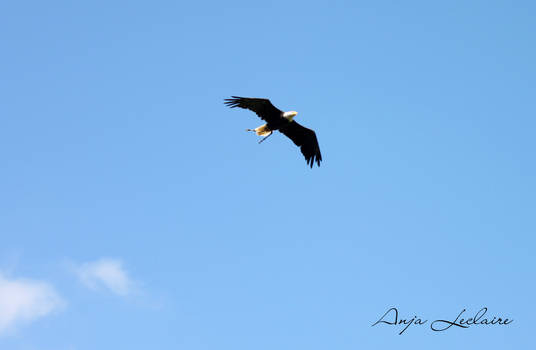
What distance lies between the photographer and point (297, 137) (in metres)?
17.1

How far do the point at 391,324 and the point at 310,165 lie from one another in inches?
237

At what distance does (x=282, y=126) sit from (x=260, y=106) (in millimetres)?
1347

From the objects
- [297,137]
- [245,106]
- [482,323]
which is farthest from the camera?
[297,137]

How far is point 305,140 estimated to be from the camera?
17.1 metres

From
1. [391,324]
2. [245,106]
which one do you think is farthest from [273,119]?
[391,324]

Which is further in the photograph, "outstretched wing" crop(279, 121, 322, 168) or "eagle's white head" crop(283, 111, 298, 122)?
"outstretched wing" crop(279, 121, 322, 168)

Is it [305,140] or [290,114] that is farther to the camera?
[305,140]

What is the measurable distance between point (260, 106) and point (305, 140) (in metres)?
2.39

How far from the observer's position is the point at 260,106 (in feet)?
50.9

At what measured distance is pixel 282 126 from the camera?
16.5 m

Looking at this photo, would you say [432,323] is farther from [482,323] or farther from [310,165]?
[310,165]

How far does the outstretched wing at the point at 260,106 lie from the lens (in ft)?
49.9

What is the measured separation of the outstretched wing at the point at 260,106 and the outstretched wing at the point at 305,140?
985 mm

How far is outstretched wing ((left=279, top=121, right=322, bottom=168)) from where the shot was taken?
16906 mm
